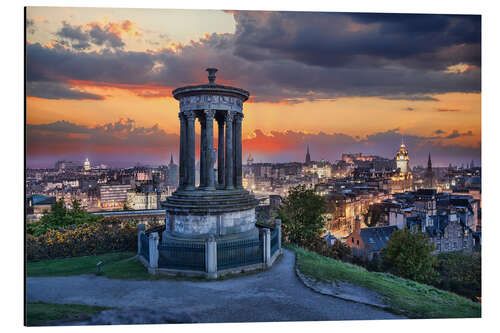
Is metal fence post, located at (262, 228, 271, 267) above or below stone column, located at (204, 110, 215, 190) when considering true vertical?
below

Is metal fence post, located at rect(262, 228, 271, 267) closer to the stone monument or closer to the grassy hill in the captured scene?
the stone monument

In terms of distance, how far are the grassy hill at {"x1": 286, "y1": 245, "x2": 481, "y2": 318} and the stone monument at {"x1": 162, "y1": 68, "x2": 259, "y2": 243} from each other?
2900mm

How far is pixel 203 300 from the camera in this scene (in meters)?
9.90

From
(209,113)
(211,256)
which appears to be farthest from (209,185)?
(211,256)

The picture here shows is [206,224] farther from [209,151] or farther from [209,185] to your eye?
[209,151]

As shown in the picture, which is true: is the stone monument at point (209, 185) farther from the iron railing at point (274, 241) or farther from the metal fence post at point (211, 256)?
the metal fence post at point (211, 256)

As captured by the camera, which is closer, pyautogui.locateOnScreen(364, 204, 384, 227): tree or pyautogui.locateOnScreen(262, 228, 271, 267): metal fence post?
pyautogui.locateOnScreen(262, 228, 271, 267): metal fence post

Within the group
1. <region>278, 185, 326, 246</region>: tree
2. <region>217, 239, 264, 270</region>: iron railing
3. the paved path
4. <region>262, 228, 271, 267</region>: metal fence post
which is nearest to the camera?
the paved path

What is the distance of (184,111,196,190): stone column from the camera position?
13953mm

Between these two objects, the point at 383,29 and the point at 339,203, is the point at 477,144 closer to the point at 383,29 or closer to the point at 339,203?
the point at 383,29

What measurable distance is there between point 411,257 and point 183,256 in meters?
19.1

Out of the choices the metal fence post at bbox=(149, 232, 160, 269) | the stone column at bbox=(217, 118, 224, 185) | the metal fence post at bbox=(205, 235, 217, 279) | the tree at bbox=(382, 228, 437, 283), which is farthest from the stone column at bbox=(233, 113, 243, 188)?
the tree at bbox=(382, 228, 437, 283)

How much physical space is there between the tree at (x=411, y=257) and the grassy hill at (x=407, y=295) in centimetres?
1203

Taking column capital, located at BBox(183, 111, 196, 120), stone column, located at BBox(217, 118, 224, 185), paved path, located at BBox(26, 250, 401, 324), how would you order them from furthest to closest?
1. stone column, located at BBox(217, 118, 224, 185)
2. column capital, located at BBox(183, 111, 196, 120)
3. paved path, located at BBox(26, 250, 401, 324)
